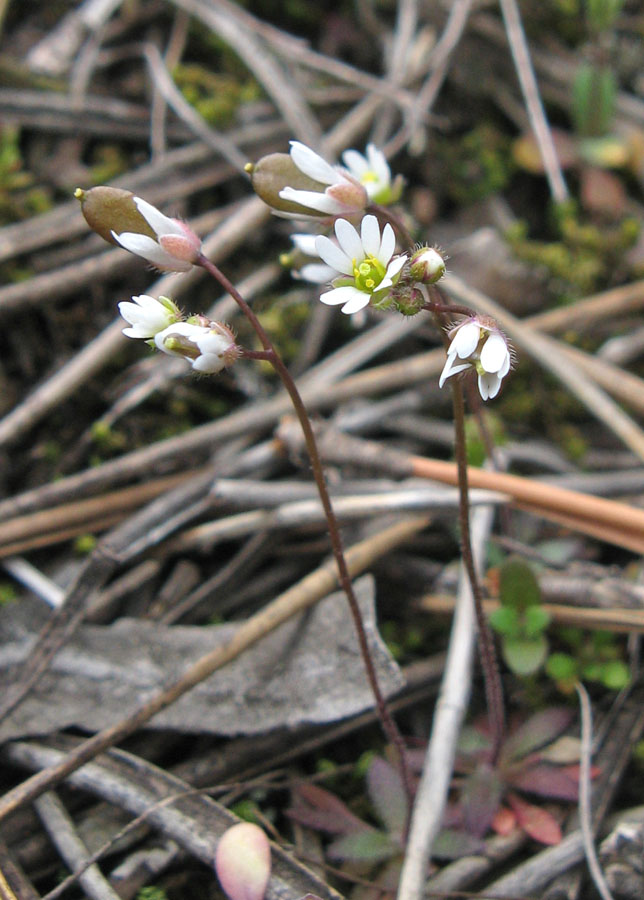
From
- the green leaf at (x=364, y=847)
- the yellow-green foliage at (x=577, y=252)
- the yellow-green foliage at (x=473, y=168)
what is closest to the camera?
the green leaf at (x=364, y=847)

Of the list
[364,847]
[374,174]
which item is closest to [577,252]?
[374,174]

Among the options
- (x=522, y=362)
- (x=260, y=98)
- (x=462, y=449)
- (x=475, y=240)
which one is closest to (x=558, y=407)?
(x=522, y=362)

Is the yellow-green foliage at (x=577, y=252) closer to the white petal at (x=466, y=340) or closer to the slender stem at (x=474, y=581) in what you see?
the slender stem at (x=474, y=581)

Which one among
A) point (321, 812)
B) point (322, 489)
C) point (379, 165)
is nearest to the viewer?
point (322, 489)

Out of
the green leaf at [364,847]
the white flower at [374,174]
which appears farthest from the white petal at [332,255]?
the green leaf at [364,847]

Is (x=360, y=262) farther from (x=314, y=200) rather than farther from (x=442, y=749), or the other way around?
(x=442, y=749)

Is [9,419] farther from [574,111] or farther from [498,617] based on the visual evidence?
[574,111]
